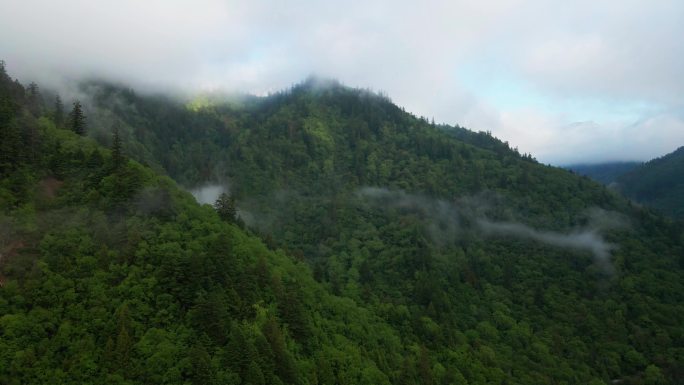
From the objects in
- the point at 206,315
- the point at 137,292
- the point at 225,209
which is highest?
the point at 225,209

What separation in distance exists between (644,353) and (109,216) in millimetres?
166602

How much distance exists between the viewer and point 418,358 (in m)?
128

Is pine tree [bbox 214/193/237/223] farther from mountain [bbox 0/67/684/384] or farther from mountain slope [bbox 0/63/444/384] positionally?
mountain slope [bbox 0/63/444/384]

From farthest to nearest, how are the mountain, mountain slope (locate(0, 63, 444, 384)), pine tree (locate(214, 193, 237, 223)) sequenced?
pine tree (locate(214, 193, 237, 223))
the mountain
mountain slope (locate(0, 63, 444, 384))

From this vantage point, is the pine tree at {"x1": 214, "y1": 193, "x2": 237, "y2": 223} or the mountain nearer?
the mountain

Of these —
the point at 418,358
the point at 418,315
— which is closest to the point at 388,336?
the point at 418,358

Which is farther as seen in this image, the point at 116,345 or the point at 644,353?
the point at 644,353

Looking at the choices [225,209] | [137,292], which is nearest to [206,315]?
[137,292]

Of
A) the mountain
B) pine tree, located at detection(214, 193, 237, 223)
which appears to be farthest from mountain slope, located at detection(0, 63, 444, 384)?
pine tree, located at detection(214, 193, 237, 223)

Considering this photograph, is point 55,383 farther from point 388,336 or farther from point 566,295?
point 566,295

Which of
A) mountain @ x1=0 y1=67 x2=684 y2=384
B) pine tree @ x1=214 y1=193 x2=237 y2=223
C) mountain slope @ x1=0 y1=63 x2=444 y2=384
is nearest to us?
mountain slope @ x1=0 y1=63 x2=444 y2=384

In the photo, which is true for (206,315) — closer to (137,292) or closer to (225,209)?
(137,292)

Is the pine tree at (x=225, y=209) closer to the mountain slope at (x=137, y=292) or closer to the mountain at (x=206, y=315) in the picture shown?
the mountain at (x=206, y=315)

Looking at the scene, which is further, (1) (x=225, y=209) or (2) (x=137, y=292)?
(1) (x=225, y=209)
